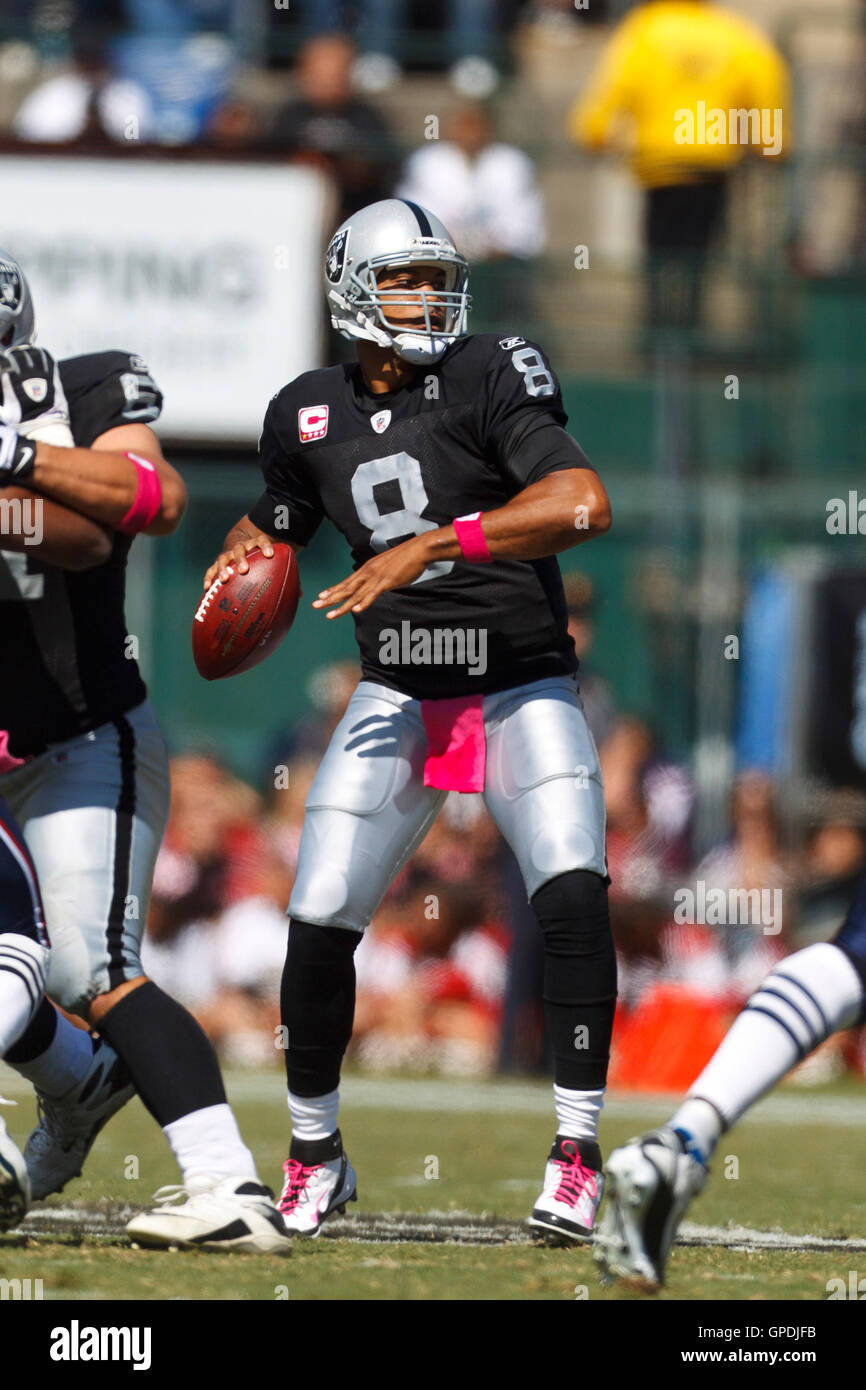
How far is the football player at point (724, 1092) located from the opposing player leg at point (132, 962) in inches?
33.2

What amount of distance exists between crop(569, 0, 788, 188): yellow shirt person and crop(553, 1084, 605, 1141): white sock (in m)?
7.57

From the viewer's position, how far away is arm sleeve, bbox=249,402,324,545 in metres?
5.20

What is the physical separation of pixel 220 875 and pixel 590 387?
3.21 metres

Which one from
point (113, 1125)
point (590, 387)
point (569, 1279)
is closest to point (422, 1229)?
point (569, 1279)

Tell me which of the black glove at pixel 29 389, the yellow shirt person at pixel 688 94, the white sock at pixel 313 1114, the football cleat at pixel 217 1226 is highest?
the yellow shirt person at pixel 688 94

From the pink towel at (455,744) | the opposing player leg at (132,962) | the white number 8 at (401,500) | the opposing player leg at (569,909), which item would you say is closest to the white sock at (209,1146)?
the opposing player leg at (132,962)

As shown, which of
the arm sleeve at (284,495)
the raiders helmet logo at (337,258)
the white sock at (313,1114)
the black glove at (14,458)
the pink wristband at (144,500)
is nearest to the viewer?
the black glove at (14,458)

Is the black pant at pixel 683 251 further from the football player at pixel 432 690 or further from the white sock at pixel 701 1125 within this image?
the white sock at pixel 701 1125

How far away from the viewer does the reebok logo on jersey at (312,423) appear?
5.12 meters

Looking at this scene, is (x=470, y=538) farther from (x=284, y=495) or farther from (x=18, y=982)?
(x=18, y=982)

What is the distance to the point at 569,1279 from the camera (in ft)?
13.2

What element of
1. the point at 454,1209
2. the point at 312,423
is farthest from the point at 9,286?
the point at 454,1209

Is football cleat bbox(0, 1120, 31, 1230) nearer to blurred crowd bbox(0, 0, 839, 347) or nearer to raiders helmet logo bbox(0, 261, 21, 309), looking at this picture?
raiders helmet logo bbox(0, 261, 21, 309)
